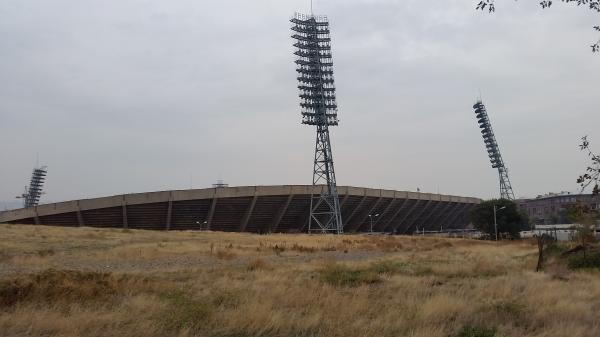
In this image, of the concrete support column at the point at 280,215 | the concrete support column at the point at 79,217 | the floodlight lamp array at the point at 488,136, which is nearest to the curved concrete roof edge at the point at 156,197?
the concrete support column at the point at 79,217

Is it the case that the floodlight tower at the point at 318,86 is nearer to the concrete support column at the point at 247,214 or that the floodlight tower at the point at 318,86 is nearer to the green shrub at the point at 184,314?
the concrete support column at the point at 247,214

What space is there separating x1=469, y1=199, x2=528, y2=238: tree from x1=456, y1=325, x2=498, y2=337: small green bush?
248 feet

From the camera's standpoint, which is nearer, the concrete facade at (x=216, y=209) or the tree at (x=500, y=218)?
the concrete facade at (x=216, y=209)

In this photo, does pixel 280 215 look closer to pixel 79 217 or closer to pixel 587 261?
pixel 79 217

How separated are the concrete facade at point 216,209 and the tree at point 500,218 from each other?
2297 centimetres

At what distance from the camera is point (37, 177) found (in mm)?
150000

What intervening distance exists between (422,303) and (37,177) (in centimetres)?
15988

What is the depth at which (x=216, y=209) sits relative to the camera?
275 ft

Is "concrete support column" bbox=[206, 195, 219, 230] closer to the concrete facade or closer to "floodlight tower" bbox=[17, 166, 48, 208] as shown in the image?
the concrete facade

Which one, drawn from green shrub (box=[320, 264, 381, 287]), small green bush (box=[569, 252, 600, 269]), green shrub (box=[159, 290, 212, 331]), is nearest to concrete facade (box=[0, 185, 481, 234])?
small green bush (box=[569, 252, 600, 269])

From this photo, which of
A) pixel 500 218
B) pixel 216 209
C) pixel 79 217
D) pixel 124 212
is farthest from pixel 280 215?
pixel 500 218

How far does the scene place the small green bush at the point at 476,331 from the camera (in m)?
7.17

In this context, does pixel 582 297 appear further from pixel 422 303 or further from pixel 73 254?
pixel 73 254

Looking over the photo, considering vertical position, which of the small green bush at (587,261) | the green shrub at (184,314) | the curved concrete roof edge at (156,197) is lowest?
the small green bush at (587,261)
